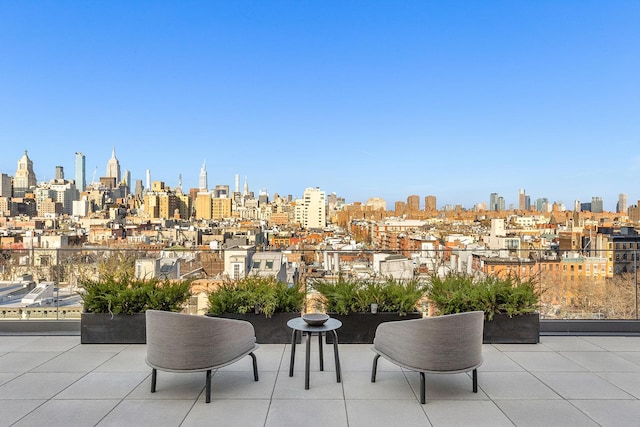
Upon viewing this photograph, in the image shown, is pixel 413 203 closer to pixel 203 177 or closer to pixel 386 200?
pixel 386 200

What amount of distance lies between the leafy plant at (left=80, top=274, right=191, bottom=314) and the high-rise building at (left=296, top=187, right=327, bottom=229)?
2922 inches

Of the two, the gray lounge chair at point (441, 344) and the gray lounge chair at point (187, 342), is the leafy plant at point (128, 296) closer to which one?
the gray lounge chair at point (187, 342)

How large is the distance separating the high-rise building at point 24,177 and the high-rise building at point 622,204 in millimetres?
93115

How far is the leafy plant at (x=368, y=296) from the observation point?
4.38m

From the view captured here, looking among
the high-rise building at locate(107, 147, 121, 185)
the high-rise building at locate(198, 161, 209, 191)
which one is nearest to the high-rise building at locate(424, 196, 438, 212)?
the high-rise building at locate(107, 147, 121, 185)

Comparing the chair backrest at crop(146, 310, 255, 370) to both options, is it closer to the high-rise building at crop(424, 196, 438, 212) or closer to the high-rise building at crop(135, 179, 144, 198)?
the high-rise building at crop(424, 196, 438, 212)

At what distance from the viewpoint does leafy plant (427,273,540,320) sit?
171 inches

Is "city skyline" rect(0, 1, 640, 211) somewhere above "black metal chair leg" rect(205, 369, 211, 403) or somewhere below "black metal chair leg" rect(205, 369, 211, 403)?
above

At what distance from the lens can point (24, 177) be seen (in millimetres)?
86812

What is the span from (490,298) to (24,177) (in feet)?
342

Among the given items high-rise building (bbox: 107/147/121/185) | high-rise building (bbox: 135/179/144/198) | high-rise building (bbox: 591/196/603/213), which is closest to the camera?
high-rise building (bbox: 591/196/603/213)

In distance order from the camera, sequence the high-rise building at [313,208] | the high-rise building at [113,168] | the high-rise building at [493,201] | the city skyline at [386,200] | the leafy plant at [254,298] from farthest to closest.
Answer: the high-rise building at [113,168] → the high-rise building at [313,208] → the high-rise building at [493,201] → the city skyline at [386,200] → the leafy plant at [254,298]

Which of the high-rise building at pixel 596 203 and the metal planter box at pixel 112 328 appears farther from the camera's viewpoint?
the high-rise building at pixel 596 203

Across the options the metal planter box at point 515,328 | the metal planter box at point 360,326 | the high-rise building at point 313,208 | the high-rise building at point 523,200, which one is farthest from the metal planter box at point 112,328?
the high-rise building at point 313,208
